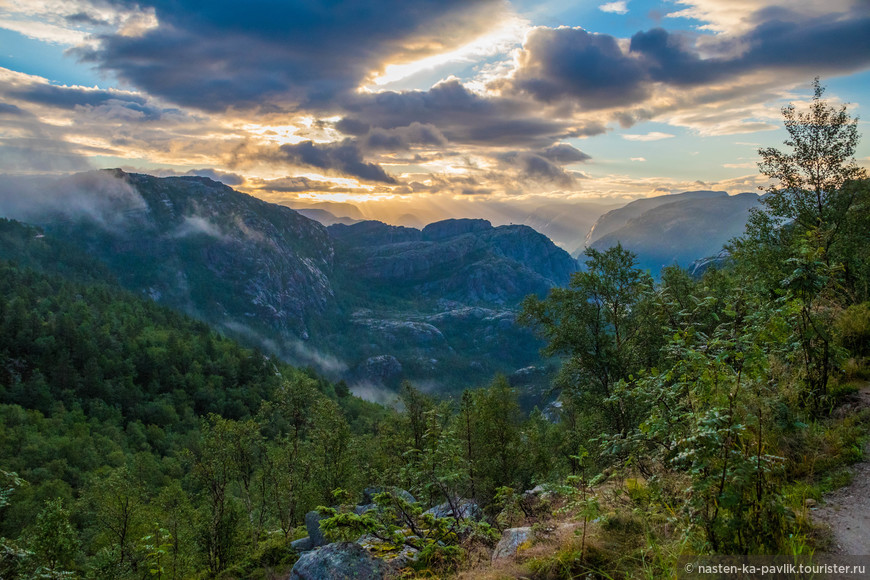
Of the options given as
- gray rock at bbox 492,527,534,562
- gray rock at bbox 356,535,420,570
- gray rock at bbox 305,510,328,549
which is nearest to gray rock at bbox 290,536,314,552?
gray rock at bbox 305,510,328,549

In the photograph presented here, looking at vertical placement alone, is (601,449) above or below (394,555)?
above

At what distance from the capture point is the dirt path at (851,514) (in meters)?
7.07

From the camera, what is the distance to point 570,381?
1063 inches

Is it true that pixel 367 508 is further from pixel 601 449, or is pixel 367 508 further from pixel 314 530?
pixel 314 530

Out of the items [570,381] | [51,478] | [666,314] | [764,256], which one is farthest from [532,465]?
[51,478]

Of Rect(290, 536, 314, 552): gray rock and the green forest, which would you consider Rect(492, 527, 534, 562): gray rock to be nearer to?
the green forest

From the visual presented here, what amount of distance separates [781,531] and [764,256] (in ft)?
63.8

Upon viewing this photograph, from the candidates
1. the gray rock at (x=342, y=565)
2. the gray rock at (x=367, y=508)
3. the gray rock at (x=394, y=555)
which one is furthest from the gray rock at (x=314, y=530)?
the gray rock at (x=394, y=555)

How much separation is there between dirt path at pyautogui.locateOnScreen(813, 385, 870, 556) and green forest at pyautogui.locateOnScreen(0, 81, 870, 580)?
0.25 meters

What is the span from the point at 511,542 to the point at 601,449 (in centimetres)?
541

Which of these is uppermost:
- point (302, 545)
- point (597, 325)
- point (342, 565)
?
point (597, 325)

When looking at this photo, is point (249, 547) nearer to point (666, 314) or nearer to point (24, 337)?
point (666, 314)

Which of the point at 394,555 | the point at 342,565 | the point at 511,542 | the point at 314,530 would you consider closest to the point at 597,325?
the point at 511,542

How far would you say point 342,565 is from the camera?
1141 centimetres
